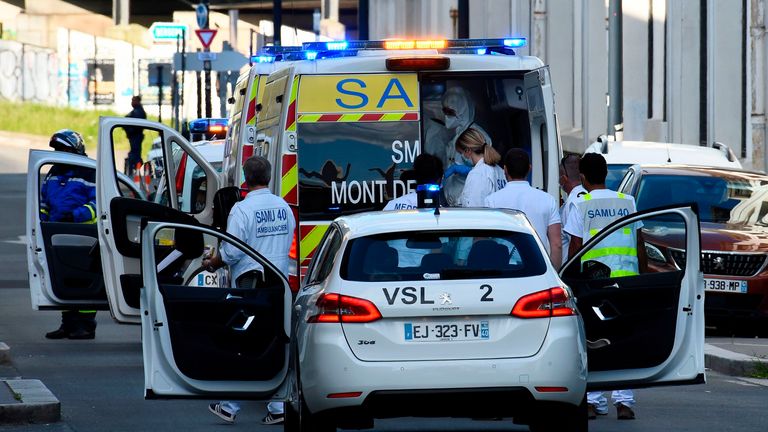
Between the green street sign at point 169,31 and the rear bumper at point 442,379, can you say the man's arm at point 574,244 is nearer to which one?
the rear bumper at point 442,379

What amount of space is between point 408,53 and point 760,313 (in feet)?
14.4

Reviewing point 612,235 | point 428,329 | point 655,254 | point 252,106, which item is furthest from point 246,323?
point 655,254

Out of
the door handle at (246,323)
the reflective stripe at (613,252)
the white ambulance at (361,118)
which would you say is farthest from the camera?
the white ambulance at (361,118)

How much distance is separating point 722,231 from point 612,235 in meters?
5.75

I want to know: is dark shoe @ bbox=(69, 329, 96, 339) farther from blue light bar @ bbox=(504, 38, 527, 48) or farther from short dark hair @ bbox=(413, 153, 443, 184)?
short dark hair @ bbox=(413, 153, 443, 184)

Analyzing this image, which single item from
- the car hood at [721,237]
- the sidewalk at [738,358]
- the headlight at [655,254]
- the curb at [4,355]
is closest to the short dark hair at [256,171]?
the curb at [4,355]

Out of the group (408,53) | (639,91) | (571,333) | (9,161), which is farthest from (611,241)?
(9,161)

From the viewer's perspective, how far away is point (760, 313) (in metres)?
15.5

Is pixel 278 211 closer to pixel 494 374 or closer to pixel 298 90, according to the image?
pixel 298 90

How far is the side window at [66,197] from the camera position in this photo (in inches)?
571

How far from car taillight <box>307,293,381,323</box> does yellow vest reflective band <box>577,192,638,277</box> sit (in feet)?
7.36

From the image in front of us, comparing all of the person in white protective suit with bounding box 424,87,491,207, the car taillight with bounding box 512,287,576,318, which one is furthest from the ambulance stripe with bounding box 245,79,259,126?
the car taillight with bounding box 512,287,576,318

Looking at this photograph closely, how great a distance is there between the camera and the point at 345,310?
8.48 metres

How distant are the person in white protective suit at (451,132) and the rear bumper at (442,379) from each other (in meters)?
5.32
